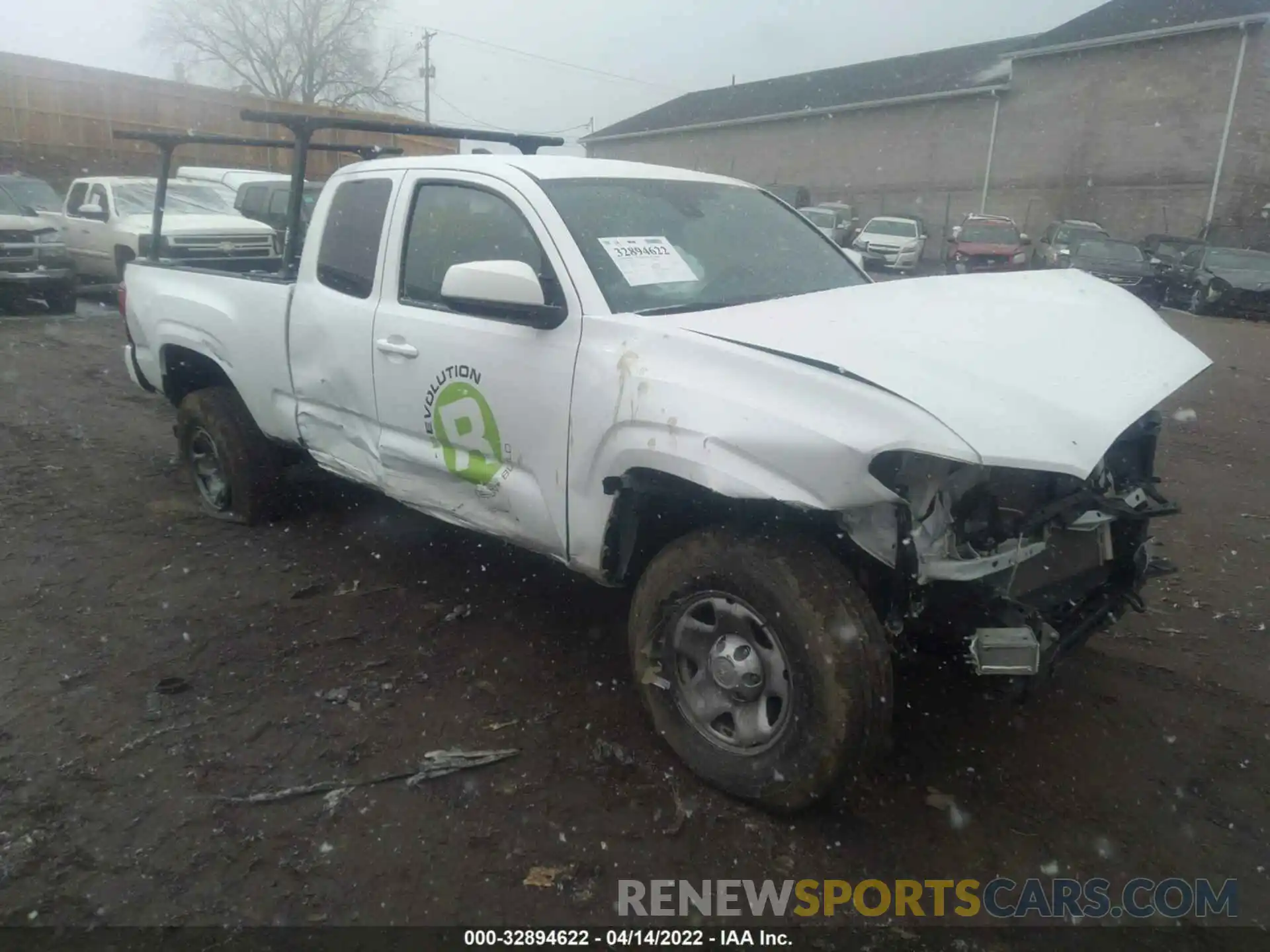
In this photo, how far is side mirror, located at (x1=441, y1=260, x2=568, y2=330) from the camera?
3096mm

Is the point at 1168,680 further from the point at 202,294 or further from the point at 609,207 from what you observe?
the point at 202,294

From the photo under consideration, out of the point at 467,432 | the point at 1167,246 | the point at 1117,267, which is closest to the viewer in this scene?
the point at 467,432

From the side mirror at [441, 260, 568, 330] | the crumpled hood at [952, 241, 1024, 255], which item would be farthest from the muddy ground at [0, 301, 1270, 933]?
the crumpled hood at [952, 241, 1024, 255]

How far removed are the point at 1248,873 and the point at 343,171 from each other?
14.3 feet

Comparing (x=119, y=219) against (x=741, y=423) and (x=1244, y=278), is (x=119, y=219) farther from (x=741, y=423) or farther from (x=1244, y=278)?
(x=1244, y=278)

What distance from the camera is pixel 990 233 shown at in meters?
21.2

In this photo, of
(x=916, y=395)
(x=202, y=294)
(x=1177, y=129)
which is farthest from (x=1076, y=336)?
(x=1177, y=129)

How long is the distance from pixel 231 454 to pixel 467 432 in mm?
2110

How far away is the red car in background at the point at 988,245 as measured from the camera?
2039 cm

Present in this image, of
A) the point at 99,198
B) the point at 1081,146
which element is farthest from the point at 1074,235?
the point at 99,198

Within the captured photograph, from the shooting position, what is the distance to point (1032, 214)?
2838 centimetres

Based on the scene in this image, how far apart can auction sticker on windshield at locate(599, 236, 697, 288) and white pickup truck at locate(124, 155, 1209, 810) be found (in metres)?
0.01

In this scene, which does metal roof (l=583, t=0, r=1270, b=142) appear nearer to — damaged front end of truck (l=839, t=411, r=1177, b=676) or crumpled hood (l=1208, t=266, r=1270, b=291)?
crumpled hood (l=1208, t=266, r=1270, b=291)

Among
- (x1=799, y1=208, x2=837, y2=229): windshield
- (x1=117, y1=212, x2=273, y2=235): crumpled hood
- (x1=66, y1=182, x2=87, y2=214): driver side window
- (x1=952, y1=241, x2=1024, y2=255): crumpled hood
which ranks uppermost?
(x1=799, y1=208, x2=837, y2=229): windshield
